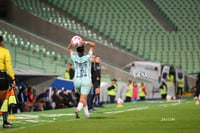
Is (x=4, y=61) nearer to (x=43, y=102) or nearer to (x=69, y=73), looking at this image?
(x=43, y=102)

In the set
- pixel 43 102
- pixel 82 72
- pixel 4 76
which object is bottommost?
pixel 43 102

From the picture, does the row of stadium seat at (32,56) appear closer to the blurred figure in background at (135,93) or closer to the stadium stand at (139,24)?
the blurred figure in background at (135,93)

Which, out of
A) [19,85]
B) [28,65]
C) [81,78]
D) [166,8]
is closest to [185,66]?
[166,8]

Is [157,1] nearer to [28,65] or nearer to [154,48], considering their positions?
[154,48]

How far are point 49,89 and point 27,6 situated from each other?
17246 millimetres

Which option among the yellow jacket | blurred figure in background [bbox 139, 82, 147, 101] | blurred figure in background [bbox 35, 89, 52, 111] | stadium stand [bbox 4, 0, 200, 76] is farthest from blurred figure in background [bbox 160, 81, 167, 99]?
the yellow jacket

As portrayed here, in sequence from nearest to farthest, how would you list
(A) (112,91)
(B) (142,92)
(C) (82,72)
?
(C) (82,72)
(A) (112,91)
(B) (142,92)

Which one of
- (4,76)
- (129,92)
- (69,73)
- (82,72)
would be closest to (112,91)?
(129,92)

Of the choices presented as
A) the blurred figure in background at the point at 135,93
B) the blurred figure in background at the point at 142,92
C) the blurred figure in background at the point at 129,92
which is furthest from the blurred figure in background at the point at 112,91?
the blurred figure in background at the point at 142,92

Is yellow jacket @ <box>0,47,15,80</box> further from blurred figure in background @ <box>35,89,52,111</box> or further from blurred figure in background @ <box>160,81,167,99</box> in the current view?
blurred figure in background @ <box>160,81,167,99</box>

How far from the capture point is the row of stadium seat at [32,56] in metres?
30.8

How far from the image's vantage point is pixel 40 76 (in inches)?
1082

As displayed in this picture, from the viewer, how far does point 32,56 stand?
108 feet

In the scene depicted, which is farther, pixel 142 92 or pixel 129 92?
pixel 142 92
